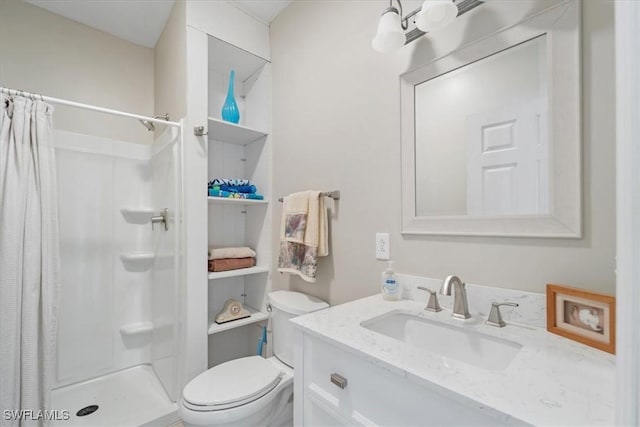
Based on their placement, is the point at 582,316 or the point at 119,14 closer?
the point at 582,316

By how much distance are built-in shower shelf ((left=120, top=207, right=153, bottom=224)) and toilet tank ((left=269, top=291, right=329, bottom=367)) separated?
120 cm

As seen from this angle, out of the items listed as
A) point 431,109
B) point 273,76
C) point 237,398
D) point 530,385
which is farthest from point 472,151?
point 273,76

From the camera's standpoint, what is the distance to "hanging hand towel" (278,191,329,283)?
1.49 meters

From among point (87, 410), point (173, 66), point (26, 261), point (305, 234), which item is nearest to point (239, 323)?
point (305, 234)

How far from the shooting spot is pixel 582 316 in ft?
2.51

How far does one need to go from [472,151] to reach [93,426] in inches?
87.1

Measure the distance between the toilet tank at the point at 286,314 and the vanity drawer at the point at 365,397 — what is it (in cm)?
53

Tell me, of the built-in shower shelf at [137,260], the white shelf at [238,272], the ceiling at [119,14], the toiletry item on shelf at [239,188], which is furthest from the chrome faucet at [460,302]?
the ceiling at [119,14]

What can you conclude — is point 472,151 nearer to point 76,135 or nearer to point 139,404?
point 139,404

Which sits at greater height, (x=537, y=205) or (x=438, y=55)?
(x=438, y=55)

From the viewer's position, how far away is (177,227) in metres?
1.68

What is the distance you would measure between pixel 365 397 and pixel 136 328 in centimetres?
194

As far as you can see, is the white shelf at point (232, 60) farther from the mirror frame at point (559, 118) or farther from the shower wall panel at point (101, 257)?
the mirror frame at point (559, 118)

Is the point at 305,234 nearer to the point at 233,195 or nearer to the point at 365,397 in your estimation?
the point at 233,195
